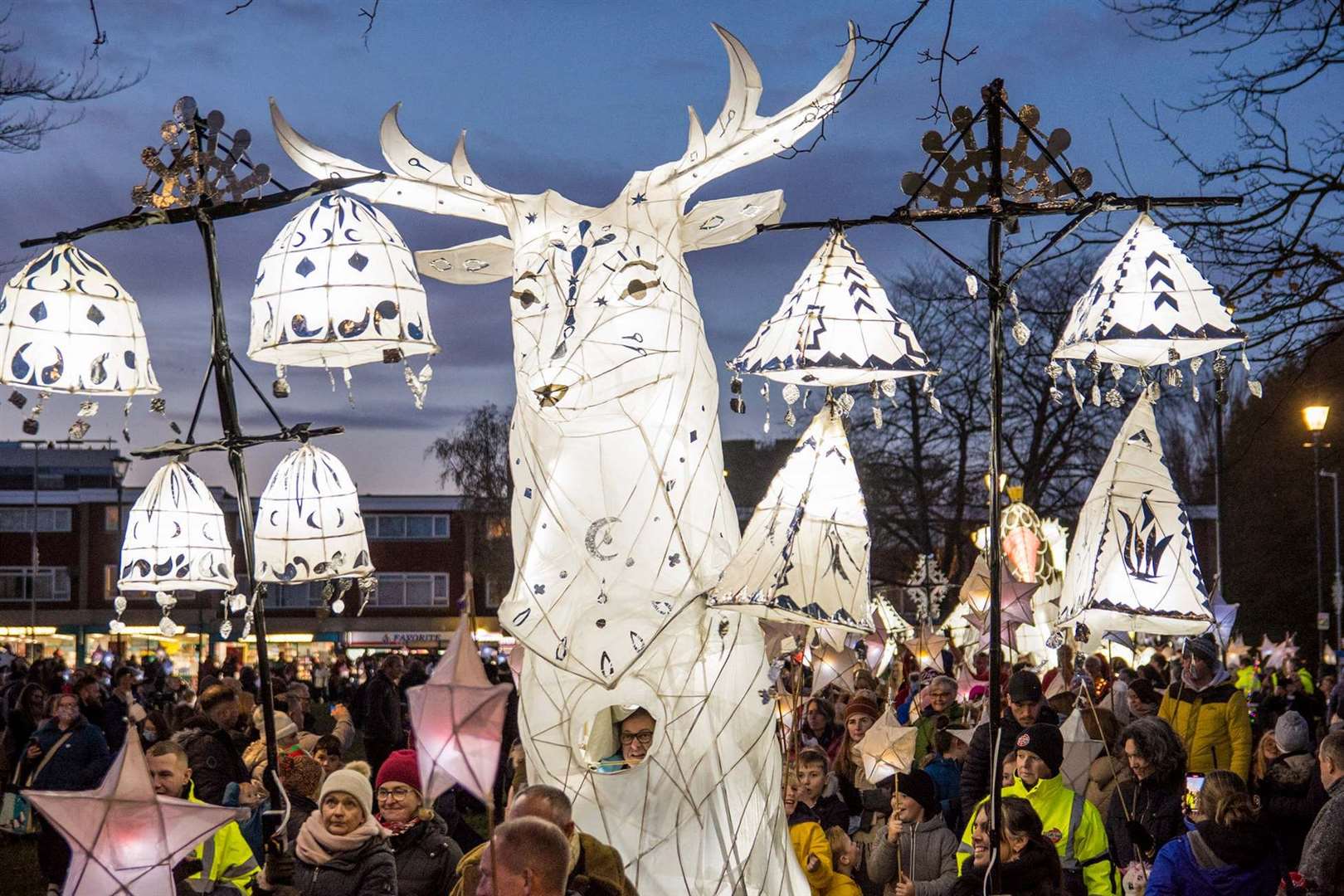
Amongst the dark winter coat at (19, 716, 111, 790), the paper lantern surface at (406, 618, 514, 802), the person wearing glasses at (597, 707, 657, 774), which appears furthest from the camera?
the dark winter coat at (19, 716, 111, 790)

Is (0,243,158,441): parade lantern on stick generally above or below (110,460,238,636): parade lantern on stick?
above

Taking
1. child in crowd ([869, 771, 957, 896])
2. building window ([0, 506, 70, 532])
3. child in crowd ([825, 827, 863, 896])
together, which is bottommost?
child in crowd ([825, 827, 863, 896])

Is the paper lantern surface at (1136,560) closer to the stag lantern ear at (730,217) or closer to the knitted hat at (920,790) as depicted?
the knitted hat at (920,790)

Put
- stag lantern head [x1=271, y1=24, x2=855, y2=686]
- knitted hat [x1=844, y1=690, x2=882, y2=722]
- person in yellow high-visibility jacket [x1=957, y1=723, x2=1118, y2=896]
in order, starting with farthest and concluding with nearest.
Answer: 1. knitted hat [x1=844, y1=690, x2=882, y2=722]
2. person in yellow high-visibility jacket [x1=957, y1=723, x2=1118, y2=896]
3. stag lantern head [x1=271, y1=24, x2=855, y2=686]

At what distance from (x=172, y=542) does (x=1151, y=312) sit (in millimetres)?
5144

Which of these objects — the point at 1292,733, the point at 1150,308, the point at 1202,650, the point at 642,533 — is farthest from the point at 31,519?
the point at 1150,308

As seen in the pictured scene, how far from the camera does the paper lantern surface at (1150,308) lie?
6336mm

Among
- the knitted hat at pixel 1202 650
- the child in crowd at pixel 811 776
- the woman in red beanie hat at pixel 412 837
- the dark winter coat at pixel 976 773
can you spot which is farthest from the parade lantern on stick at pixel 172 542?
the knitted hat at pixel 1202 650

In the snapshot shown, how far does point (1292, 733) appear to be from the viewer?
8.93m

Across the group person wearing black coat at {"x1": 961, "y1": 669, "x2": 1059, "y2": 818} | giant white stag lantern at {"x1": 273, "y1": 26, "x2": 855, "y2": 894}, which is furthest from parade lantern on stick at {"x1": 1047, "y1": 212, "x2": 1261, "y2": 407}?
person wearing black coat at {"x1": 961, "y1": 669, "x2": 1059, "y2": 818}

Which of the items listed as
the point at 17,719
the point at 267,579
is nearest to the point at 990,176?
the point at 267,579

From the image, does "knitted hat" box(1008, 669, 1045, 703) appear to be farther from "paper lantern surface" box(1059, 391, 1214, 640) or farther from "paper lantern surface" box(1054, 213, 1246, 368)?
"paper lantern surface" box(1054, 213, 1246, 368)

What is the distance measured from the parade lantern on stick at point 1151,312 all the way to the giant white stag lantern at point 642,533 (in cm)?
155

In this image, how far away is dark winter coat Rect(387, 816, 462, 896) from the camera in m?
6.89
